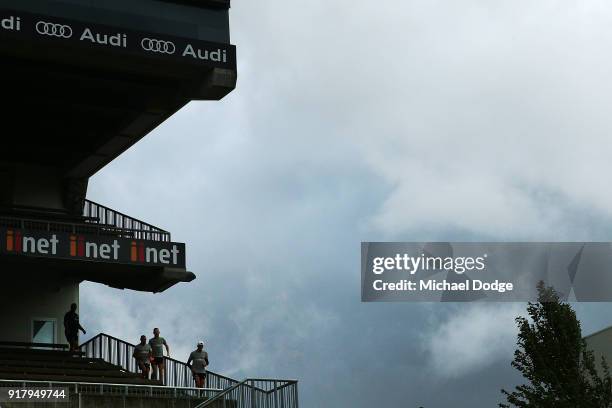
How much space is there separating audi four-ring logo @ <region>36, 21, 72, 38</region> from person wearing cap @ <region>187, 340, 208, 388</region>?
939cm

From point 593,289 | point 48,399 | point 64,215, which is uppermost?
point 64,215

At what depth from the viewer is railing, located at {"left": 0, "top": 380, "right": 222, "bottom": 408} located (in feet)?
95.8

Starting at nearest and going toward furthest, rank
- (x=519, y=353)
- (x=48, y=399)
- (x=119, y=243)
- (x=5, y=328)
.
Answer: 1. (x=48, y=399)
2. (x=519, y=353)
3. (x=119, y=243)
4. (x=5, y=328)

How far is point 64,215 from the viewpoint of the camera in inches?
1602

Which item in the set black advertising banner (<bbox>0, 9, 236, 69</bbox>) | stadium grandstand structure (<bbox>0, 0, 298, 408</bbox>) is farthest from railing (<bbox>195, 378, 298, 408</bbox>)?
black advertising banner (<bbox>0, 9, 236, 69</bbox>)

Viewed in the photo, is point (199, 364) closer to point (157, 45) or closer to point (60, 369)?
point (60, 369)

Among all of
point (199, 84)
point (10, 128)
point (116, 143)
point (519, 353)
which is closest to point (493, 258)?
point (519, 353)

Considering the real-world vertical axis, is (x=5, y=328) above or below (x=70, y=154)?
below

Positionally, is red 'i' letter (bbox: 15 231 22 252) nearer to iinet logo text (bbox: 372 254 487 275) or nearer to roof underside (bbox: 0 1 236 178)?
roof underside (bbox: 0 1 236 178)

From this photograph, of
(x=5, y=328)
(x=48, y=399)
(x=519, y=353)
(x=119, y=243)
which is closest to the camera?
(x=48, y=399)

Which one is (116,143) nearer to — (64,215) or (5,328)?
(64,215)

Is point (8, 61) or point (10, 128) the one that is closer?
point (8, 61)

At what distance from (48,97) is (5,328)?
845 cm

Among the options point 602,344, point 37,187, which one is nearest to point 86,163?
point 37,187
